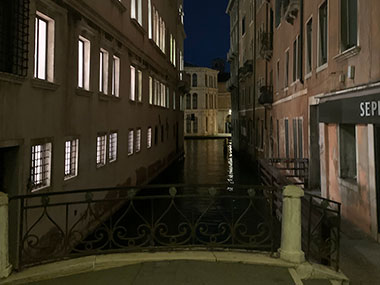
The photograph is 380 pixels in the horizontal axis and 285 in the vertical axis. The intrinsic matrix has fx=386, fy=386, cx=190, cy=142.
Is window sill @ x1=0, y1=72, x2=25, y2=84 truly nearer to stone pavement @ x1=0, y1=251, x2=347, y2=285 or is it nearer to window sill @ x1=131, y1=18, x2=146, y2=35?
stone pavement @ x1=0, y1=251, x2=347, y2=285

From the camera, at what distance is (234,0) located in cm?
3809

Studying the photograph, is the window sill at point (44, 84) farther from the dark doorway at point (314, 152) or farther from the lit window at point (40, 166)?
the dark doorway at point (314, 152)

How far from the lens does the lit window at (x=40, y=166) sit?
7613mm

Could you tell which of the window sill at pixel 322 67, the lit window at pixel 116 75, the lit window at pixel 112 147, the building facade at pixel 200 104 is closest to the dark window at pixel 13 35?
the lit window at pixel 112 147

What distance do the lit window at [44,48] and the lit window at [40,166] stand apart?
1.48 m

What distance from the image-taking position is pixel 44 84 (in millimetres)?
7711

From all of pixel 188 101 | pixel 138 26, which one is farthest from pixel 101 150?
pixel 188 101

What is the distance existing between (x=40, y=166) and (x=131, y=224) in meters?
5.45

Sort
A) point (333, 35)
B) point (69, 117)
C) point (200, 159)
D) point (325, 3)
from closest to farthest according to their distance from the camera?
point (69, 117)
point (333, 35)
point (325, 3)
point (200, 159)

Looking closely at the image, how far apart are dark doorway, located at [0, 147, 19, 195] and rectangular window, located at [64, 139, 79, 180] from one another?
2223 mm

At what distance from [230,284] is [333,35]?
24.8 ft

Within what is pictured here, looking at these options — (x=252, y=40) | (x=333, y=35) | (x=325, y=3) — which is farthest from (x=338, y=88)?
(x=252, y=40)

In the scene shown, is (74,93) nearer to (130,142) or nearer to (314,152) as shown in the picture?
(130,142)

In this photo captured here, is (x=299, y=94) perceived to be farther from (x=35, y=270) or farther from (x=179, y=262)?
(x=35, y=270)
